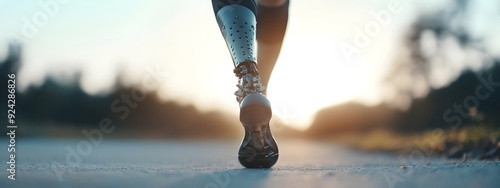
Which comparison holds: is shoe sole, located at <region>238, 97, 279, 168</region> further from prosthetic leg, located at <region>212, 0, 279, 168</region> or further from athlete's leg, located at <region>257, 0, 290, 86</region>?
athlete's leg, located at <region>257, 0, 290, 86</region>

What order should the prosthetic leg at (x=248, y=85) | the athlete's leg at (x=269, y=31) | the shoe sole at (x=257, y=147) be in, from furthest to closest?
the athlete's leg at (x=269, y=31) < the shoe sole at (x=257, y=147) < the prosthetic leg at (x=248, y=85)

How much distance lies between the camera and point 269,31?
3535mm

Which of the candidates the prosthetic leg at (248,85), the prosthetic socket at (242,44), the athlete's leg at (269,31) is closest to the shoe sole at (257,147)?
the prosthetic leg at (248,85)

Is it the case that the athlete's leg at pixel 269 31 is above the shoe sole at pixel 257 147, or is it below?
above

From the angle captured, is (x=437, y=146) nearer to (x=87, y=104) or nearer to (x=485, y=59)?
(x=485, y=59)

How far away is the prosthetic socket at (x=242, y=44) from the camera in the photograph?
2.96 meters

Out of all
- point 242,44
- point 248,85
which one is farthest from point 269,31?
point 248,85

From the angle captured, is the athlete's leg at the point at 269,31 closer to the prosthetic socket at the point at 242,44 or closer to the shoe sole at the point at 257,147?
the prosthetic socket at the point at 242,44

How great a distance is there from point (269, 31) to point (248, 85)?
0.66 m

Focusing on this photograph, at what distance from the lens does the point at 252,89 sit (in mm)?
2951

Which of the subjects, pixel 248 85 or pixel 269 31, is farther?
pixel 269 31

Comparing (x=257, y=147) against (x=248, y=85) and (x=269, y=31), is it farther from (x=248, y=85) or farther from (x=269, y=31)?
(x=269, y=31)

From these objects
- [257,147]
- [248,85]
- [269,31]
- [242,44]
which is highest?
[269,31]

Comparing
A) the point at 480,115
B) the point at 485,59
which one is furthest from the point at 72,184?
the point at 485,59
